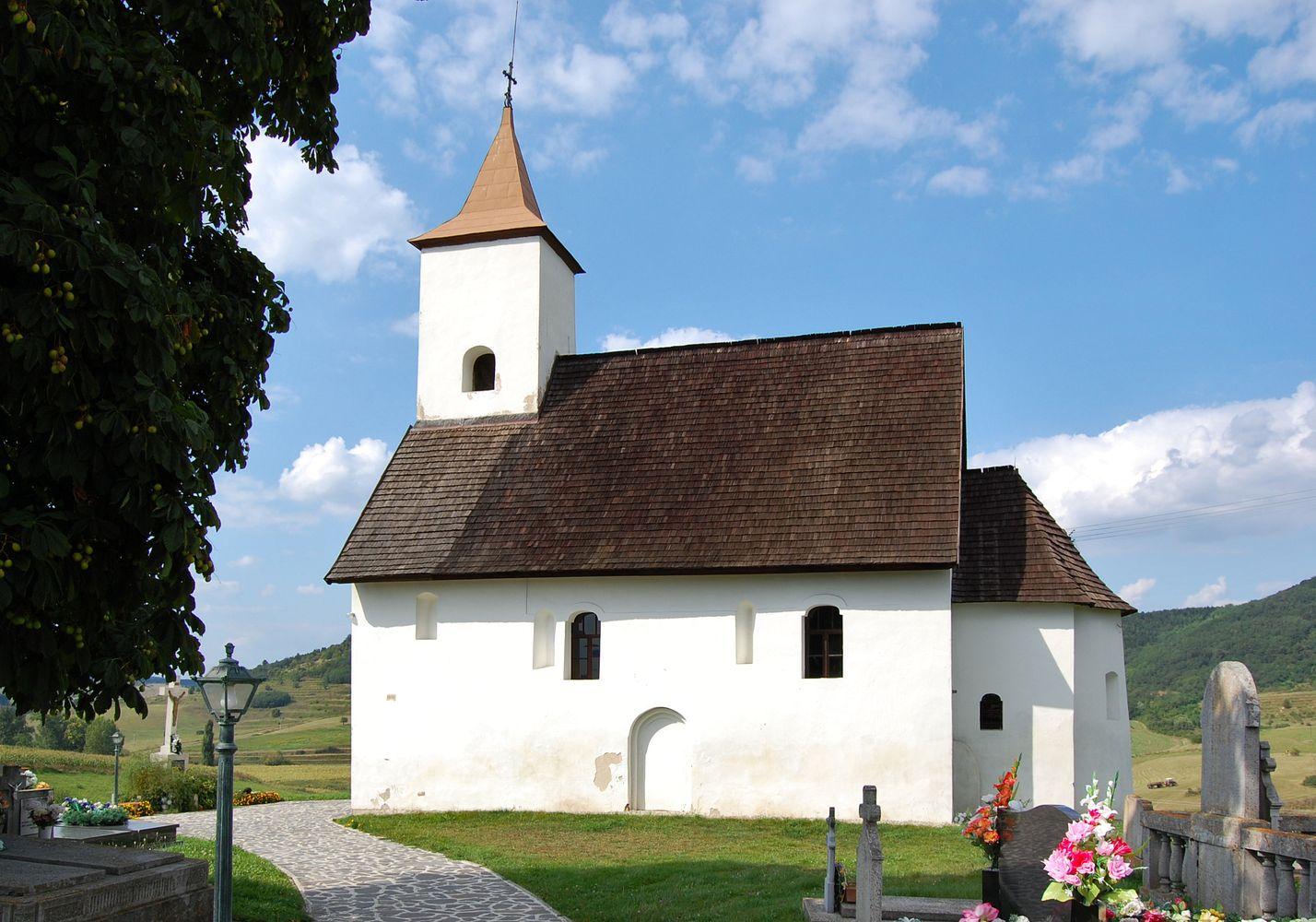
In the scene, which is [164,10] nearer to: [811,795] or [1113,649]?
[811,795]

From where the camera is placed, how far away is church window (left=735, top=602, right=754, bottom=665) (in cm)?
1991

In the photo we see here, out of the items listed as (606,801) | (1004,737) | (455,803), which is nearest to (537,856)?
(606,801)

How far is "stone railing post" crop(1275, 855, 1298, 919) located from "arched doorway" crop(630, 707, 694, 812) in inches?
491

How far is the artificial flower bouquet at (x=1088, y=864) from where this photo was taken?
8391 millimetres

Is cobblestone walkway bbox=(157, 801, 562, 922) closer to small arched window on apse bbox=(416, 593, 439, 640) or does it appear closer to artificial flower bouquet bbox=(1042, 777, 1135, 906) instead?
small arched window on apse bbox=(416, 593, 439, 640)

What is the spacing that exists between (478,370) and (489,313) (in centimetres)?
137

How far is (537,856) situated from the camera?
50.9ft

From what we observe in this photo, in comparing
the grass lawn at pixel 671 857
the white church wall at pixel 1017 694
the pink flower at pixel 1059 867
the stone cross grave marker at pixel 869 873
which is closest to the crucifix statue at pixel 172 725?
the grass lawn at pixel 671 857

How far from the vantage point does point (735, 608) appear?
19.9 metres

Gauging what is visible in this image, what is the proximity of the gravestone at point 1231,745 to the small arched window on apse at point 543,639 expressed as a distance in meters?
13.2

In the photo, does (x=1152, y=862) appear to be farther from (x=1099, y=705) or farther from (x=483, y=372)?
(x=483, y=372)

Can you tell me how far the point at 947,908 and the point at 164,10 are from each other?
373 inches

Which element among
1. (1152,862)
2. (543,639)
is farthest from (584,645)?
(1152,862)

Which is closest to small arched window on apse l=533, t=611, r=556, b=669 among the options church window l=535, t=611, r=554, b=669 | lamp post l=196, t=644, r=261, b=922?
church window l=535, t=611, r=554, b=669
